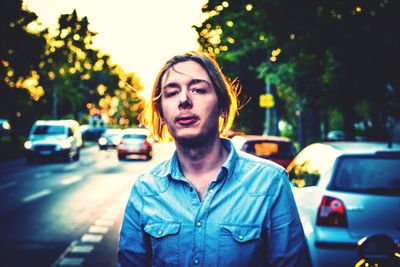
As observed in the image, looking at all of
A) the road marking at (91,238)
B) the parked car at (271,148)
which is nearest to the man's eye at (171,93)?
the road marking at (91,238)

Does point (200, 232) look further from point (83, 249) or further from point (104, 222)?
point (104, 222)

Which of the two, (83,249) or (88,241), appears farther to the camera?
(88,241)

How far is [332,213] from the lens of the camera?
4.95m

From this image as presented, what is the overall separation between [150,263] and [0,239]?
633 centimetres

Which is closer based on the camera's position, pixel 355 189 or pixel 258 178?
pixel 258 178

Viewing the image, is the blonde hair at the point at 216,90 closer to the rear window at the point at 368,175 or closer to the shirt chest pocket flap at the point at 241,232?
the shirt chest pocket flap at the point at 241,232

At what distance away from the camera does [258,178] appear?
220cm

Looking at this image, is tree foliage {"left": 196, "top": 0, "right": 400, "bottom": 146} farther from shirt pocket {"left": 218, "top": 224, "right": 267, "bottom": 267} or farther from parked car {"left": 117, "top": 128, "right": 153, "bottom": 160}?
parked car {"left": 117, "top": 128, "right": 153, "bottom": 160}

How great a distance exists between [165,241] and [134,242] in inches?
7.8

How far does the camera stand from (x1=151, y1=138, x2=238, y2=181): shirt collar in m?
2.24

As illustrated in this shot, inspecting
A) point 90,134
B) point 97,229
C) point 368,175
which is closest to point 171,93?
point 368,175

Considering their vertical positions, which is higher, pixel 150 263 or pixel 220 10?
pixel 220 10

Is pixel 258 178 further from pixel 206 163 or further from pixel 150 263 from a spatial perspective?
pixel 150 263

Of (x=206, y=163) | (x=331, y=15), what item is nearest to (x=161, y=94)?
(x=206, y=163)
